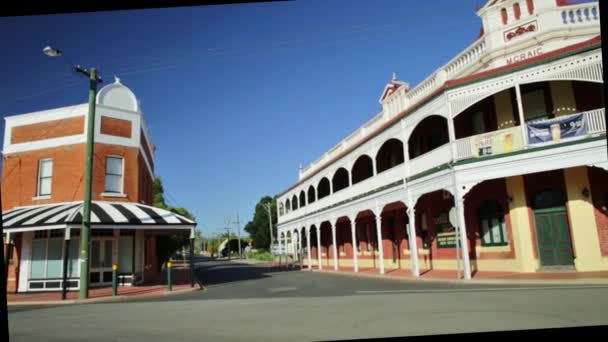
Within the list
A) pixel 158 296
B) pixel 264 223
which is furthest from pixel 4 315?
pixel 264 223

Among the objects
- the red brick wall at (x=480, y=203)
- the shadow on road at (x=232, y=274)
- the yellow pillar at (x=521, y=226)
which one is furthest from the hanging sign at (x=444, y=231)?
the shadow on road at (x=232, y=274)

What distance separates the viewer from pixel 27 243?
59.7 ft

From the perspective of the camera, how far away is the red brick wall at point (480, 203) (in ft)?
52.8

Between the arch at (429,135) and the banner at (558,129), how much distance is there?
537 centimetres

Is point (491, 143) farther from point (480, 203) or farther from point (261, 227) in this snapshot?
point (261, 227)

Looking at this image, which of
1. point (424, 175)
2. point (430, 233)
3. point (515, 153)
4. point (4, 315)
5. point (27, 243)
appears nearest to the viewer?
point (4, 315)

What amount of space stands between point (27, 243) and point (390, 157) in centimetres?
1813

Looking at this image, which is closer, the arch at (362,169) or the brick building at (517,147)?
the brick building at (517,147)

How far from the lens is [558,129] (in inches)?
530

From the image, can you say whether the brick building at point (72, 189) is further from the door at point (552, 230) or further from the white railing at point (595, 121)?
the white railing at point (595, 121)

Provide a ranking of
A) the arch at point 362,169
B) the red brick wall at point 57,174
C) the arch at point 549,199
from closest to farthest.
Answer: the arch at point 549,199
the red brick wall at point 57,174
the arch at point 362,169

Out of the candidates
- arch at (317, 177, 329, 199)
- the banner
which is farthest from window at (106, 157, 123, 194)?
arch at (317, 177, 329, 199)

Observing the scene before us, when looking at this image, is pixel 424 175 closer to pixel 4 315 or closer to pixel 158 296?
pixel 158 296

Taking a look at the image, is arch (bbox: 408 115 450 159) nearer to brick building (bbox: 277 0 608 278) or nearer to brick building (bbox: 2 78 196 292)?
brick building (bbox: 277 0 608 278)
